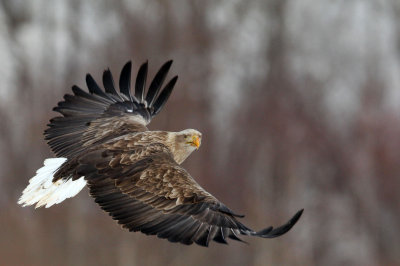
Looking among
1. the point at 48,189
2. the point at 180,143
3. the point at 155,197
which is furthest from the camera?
the point at 180,143

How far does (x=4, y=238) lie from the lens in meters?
21.4

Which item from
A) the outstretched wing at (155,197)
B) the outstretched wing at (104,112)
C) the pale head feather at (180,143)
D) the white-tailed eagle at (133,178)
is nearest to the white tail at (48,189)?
the white-tailed eagle at (133,178)

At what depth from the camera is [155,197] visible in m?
10.2


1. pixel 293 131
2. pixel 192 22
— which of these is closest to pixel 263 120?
pixel 293 131

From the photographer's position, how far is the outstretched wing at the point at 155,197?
32.8 feet

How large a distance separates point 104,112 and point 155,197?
Result: 226 cm

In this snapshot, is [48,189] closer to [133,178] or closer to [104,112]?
[133,178]

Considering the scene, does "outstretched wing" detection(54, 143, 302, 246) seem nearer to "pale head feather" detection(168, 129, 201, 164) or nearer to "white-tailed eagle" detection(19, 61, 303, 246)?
"white-tailed eagle" detection(19, 61, 303, 246)

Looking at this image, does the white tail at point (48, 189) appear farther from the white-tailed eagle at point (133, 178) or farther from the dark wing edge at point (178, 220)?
the dark wing edge at point (178, 220)

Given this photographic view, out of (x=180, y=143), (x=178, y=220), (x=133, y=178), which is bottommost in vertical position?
(x=178, y=220)

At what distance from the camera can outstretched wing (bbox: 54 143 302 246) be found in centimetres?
998

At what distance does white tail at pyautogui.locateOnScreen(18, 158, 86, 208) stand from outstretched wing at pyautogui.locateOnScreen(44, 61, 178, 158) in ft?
1.47

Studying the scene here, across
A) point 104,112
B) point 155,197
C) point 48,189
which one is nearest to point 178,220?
point 155,197

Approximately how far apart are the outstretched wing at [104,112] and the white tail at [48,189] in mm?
449
